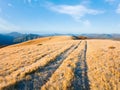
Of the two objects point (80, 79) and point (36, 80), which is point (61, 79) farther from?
point (36, 80)

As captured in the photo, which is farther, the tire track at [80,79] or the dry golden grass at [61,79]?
the tire track at [80,79]

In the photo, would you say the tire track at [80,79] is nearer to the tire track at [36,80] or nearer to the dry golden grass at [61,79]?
the dry golden grass at [61,79]

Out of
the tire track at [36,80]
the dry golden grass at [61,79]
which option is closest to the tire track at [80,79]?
the dry golden grass at [61,79]

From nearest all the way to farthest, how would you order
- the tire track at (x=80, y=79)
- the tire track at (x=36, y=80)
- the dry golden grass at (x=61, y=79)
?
1. the tire track at (x=36, y=80)
2. the dry golden grass at (x=61, y=79)
3. the tire track at (x=80, y=79)

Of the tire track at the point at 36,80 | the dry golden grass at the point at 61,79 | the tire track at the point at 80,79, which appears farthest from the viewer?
the tire track at the point at 80,79

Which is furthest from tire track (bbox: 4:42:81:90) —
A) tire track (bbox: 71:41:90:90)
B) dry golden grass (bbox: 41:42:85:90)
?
tire track (bbox: 71:41:90:90)

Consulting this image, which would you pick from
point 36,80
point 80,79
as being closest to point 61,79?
point 80,79

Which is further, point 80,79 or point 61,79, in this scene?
point 80,79

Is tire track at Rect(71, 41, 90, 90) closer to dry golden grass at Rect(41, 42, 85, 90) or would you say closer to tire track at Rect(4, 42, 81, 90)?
dry golden grass at Rect(41, 42, 85, 90)

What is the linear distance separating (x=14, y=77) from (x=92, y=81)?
7271 mm

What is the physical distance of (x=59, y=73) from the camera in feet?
60.1

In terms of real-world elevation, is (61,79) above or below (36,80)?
below

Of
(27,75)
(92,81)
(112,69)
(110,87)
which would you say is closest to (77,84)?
(92,81)

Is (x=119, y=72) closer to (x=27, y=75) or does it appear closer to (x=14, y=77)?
(x=27, y=75)
